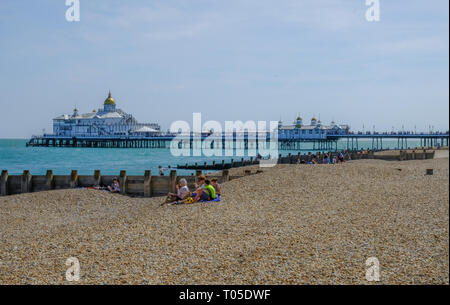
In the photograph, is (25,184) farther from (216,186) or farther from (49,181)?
(216,186)

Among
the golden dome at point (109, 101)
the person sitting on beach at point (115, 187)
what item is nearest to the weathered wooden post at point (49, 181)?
the person sitting on beach at point (115, 187)

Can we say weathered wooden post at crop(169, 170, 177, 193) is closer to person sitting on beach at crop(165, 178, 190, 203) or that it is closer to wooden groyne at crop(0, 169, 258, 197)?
wooden groyne at crop(0, 169, 258, 197)

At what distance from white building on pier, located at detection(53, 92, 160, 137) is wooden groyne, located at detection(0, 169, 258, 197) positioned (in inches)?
4521

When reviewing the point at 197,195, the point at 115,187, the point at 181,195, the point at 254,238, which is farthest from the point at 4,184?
the point at 254,238

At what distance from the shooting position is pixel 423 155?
3322cm

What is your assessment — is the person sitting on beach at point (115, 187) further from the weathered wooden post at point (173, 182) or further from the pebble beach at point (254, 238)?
the pebble beach at point (254, 238)

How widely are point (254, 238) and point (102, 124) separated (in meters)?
139

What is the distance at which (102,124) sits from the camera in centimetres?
14288

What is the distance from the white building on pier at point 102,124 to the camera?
460 feet

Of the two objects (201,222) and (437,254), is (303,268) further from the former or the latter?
(201,222)

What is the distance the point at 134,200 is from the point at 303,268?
419 inches

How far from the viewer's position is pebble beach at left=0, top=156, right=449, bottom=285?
738 cm

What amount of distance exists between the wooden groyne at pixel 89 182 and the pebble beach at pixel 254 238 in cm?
269
